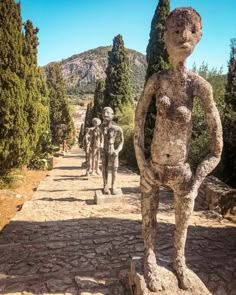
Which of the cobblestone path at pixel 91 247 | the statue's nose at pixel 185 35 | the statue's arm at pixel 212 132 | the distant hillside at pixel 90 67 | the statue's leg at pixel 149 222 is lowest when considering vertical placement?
the cobblestone path at pixel 91 247

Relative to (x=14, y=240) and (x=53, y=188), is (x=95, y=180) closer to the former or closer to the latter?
(x=53, y=188)

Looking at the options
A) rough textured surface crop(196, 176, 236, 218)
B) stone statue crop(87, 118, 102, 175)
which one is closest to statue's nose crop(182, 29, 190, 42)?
rough textured surface crop(196, 176, 236, 218)

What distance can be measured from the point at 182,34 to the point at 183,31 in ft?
0.10

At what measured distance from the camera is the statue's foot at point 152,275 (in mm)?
3053

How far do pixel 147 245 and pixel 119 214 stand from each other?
3.76m

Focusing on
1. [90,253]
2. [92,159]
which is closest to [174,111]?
[90,253]

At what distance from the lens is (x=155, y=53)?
13898mm

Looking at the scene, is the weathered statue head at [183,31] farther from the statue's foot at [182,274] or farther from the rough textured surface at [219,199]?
the rough textured surface at [219,199]

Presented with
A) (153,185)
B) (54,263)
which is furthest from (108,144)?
(153,185)

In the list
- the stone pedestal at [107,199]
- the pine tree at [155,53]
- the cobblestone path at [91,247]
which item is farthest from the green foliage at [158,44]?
the cobblestone path at [91,247]

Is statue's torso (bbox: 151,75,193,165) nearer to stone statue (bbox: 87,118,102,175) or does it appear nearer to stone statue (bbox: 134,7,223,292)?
stone statue (bbox: 134,7,223,292)

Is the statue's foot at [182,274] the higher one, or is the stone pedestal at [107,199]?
the statue's foot at [182,274]

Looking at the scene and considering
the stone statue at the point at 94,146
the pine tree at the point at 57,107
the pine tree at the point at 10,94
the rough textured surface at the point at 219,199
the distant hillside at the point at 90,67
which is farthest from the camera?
the distant hillside at the point at 90,67

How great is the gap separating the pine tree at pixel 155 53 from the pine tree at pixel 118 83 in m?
6.72
